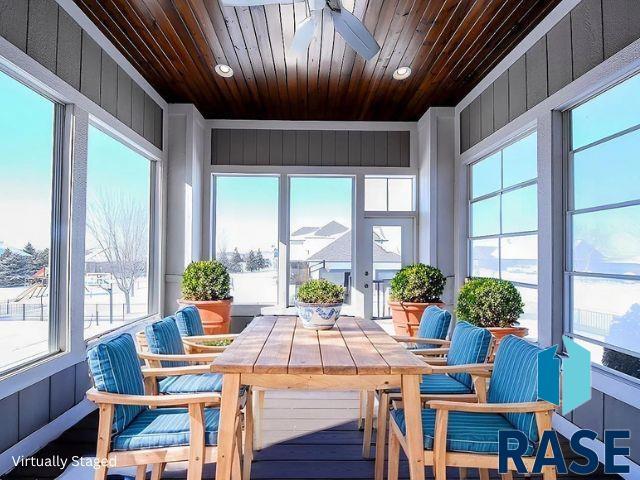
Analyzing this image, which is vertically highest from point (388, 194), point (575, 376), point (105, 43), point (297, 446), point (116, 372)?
point (105, 43)

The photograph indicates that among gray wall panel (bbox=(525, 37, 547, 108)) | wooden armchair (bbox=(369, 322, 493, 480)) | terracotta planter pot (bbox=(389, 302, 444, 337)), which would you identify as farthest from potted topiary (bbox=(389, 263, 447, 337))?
wooden armchair (bbox=(369, 322, 493, 480))

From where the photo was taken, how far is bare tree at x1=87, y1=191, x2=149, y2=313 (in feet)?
13.3

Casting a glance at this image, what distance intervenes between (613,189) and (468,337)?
1482 millimetres

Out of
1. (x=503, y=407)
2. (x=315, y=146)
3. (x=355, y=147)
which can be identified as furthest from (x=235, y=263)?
(x=503, y=407)

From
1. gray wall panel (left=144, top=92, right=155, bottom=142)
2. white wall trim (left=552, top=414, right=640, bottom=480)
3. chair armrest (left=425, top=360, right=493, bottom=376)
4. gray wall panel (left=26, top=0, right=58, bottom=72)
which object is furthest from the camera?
gray wall panel (left=144, top=92, right=155, bottom=142)

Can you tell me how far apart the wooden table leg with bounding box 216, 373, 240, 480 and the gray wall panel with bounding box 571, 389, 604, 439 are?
2.40 m

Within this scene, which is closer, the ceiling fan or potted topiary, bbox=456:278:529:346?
the ceiling fan

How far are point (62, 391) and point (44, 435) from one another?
0.35 metres

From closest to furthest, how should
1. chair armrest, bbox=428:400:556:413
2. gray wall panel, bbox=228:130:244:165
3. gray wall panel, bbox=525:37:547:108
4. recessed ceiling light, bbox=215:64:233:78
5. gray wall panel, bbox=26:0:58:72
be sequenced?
chair armrest, bbox=428:400:556:413 → gray wall panel, bbox=26:0:58:72 → gray wall panel, bbox=525:37:547:108 → recessed ceiling light, bbox=215:64:233:78 → gray wall panel, bbox=228:130:244:165

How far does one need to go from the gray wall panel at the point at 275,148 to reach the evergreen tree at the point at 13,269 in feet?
12.5

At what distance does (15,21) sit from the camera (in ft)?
8.73

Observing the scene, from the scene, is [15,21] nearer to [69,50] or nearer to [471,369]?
[69,50]

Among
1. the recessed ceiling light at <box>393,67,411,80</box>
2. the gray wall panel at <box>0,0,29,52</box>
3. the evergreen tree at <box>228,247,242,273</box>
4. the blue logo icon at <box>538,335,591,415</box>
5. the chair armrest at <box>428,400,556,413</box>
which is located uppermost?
the recessed ceiling light at <box>393,67,411,80</box>

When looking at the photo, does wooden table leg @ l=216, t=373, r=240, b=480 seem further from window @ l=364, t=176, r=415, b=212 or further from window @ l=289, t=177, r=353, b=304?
window @ l=364, t=176, r=415, b=212
